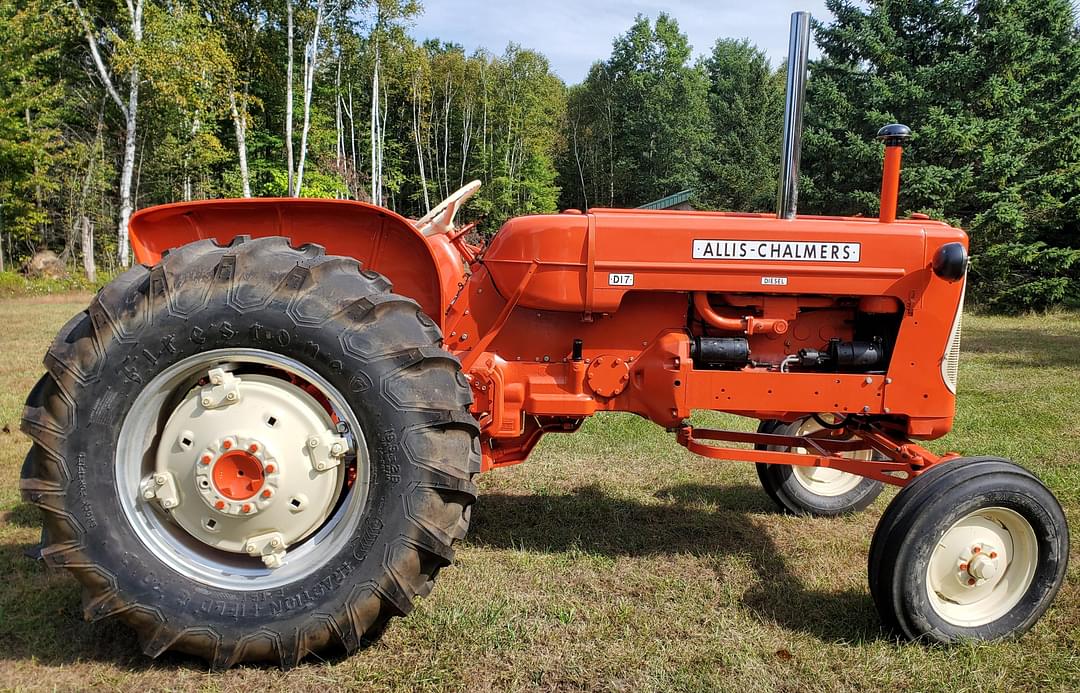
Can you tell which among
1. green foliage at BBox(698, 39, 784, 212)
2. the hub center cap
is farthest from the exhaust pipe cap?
green foliage at BBox(698, 39, 784, 212)

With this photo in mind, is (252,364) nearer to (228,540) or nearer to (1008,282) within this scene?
(228,540)

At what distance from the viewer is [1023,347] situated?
32.9 ft

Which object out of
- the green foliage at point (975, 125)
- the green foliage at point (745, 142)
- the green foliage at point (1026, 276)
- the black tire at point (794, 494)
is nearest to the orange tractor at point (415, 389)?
the black tire at point (794, 494)

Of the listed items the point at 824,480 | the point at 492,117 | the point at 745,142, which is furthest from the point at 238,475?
the point at 492,117

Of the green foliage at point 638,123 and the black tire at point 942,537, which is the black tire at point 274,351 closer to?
the black tire at point 942,537

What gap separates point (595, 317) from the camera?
2980 millimetres

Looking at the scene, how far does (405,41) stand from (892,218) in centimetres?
2976

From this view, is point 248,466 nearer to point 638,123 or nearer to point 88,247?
point 88,247

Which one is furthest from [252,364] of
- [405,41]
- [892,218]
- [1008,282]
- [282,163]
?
[405,41]

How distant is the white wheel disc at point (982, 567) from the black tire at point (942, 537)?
0.02m

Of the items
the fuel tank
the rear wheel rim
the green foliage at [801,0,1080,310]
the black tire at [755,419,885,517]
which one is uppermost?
the green foliage at [801,0,1080,310]

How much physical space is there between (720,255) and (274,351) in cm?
169

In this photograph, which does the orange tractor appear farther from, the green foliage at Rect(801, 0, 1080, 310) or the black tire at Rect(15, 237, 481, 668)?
the green foliage at Rect(801, 0, 1080, 310)

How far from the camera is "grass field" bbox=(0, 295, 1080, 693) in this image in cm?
230
